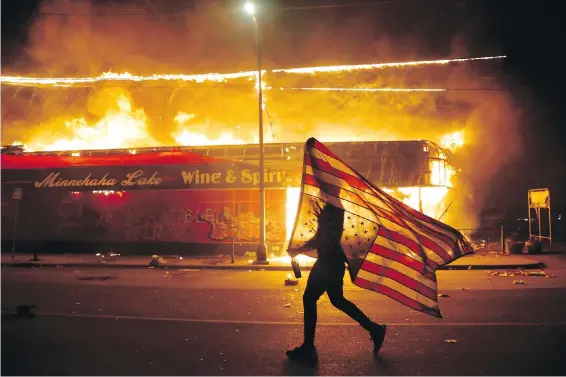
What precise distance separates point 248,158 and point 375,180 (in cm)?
565

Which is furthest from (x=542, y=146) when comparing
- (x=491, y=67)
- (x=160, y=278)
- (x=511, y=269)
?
(x=160, y=278)

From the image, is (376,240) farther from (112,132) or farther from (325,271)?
(112,132)

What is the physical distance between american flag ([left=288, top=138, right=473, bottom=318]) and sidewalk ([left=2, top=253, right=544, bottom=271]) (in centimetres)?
1031

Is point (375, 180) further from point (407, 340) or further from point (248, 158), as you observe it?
point (407, 340)

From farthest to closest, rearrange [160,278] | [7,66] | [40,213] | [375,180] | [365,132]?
[7,66], [365,132], [40,213], [375,180], [160,278]

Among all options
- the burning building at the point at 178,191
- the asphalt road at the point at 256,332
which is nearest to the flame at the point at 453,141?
the burning building at the point at 178,191

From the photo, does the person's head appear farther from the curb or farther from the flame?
the flame

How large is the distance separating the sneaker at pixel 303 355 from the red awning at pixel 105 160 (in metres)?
16.0

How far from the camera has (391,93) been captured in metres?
27.6

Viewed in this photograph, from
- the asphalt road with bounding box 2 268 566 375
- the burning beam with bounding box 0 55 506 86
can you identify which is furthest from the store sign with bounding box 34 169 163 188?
the asphalt road with bounding box 2 268 566 375

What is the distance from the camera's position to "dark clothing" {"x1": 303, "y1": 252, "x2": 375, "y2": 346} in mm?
5484

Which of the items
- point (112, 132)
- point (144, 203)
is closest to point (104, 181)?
point (144, 203)

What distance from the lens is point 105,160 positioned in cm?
2205

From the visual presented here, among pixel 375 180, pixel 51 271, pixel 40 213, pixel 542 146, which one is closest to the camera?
pixel 51 271
